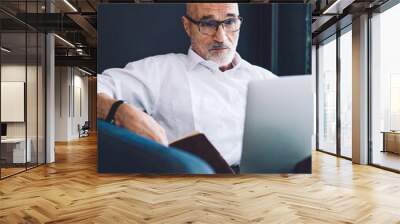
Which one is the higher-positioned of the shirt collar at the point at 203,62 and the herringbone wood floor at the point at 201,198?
the shirt collar at the point at 203,62

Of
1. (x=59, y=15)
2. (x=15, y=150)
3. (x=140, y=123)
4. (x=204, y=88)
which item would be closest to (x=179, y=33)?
(x=204, y=88)

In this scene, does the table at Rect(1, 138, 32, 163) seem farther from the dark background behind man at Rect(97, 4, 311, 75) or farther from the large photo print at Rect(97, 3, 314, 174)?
the dark background behind man at Rect(97, 4, 311, 75)

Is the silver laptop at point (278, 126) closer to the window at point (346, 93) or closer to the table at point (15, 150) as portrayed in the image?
the window at point (346, 93)

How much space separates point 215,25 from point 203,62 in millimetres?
675

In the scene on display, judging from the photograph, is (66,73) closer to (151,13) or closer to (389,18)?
(151,13)

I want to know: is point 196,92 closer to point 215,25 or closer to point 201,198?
point 215,25

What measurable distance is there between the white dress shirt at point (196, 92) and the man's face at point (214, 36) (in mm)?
141

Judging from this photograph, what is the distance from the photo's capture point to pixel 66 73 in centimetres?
1630

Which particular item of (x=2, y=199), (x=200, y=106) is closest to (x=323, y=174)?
(x=200, y=106)

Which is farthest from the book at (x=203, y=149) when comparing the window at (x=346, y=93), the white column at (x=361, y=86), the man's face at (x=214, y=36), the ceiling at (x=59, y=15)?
the window at (x=346, y=93)

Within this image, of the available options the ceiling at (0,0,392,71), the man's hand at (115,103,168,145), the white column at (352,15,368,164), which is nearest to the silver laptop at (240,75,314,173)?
the man's hand at (115,103,168,145)

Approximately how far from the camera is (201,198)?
506 centimetres

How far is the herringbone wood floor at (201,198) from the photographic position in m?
4.14

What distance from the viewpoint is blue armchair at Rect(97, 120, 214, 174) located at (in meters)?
6.68
